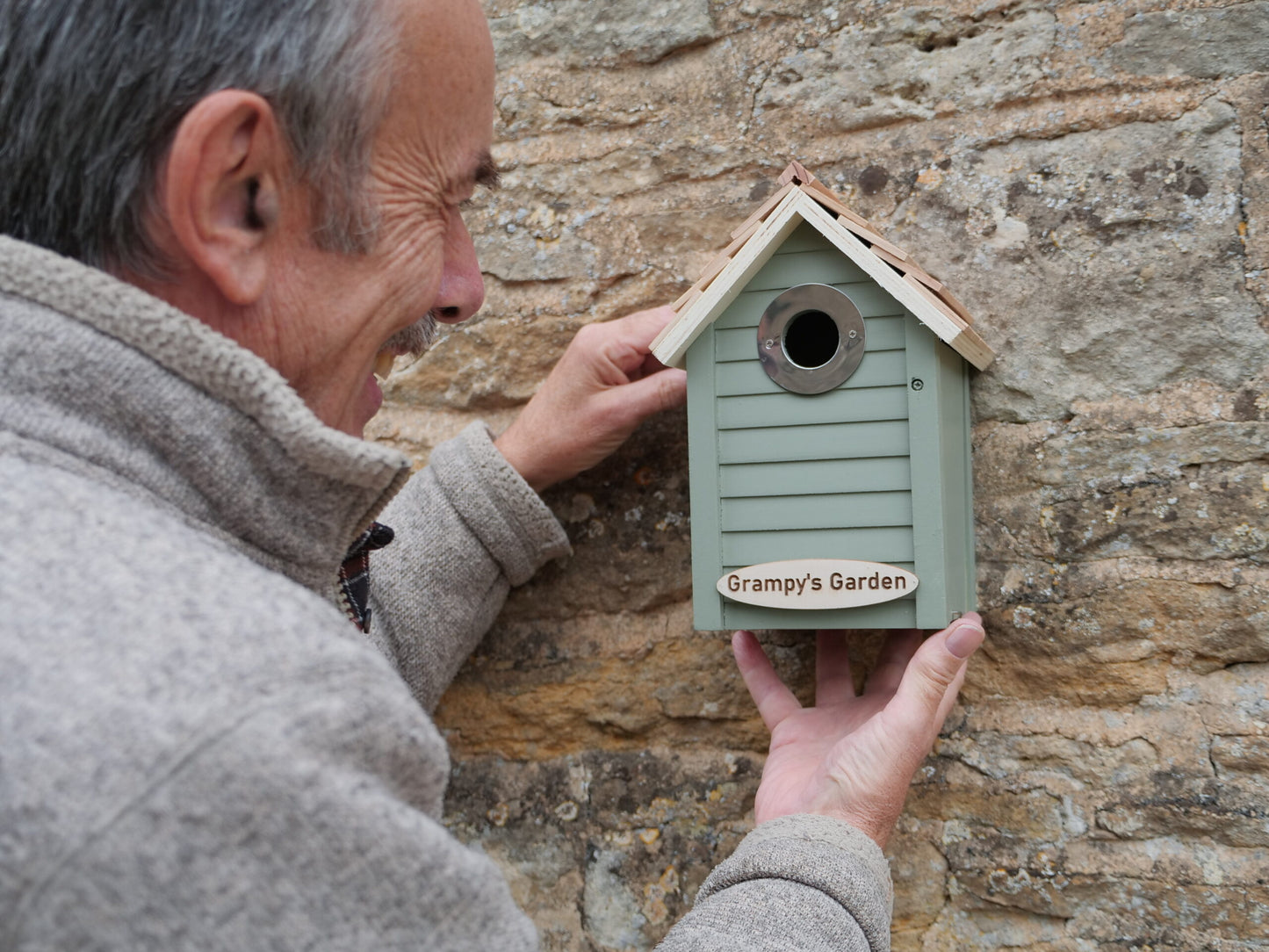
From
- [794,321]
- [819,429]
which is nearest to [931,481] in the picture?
[819,429]

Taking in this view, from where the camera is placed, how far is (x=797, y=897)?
1.19 meters

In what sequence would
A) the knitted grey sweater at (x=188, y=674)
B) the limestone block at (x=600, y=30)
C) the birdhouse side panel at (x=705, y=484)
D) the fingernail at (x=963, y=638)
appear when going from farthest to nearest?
the limestone block at (x=600, y=30)
the birdhouse side panel at (x=705, y=484)
the fingernail at (x=963, y=638)
the knitted grey sweater at (x=188, y=674)

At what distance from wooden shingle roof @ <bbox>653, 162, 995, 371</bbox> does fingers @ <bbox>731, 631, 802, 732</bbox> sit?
43 centimetres

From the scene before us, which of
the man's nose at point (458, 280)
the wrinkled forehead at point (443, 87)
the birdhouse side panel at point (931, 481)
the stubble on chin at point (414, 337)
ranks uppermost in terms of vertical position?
the wrinkled forehead at point (443, 87)

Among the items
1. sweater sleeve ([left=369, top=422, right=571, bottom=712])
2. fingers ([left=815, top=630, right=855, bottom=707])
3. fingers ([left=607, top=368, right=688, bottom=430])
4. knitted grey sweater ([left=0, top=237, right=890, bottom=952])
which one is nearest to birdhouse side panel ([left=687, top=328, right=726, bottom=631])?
fingers ([left=607, top=368, right=688, bottom=430])

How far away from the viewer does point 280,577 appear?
0.91 m

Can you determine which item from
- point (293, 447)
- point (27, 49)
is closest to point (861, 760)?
point (293, 447)

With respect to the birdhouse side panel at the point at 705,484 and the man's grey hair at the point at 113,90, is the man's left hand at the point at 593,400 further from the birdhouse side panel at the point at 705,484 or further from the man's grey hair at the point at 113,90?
the man's grey hair at the point at 113,90

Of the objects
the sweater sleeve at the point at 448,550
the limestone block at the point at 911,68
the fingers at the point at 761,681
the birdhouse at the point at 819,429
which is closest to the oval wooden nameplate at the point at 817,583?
the birdhouse at the point at 819,429

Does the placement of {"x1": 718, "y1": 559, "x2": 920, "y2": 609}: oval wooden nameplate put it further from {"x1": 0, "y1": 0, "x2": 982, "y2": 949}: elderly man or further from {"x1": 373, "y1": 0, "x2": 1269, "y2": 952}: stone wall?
{"x1": 373, "y1": 0, "x2": 1269, "y2": 952}: stone wall

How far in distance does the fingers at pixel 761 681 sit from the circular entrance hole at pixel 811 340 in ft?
1.31

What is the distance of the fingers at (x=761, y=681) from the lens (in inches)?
→ 58.9

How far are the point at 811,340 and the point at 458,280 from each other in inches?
19.4

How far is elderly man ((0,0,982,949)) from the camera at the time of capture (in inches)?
29.3
